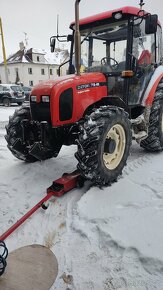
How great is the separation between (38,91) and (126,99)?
1542 mm

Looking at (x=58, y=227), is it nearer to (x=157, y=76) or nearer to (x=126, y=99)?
(x=126, y=99)

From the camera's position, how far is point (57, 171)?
4.24 metres

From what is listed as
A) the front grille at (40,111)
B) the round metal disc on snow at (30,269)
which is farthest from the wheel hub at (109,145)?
the round metal disc on snow at (30,269)

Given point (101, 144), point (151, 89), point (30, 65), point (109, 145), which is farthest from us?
point (30, 65)

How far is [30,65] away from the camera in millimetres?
41125

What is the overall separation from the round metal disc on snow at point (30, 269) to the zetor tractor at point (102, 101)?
1.15m

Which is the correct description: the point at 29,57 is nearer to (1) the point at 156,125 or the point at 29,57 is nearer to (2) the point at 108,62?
(2) the point at 108,62

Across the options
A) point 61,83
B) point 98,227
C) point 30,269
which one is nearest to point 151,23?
point 61,83

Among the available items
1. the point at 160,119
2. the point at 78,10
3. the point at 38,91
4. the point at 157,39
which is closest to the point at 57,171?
the point at 38,91

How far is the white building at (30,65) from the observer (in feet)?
134

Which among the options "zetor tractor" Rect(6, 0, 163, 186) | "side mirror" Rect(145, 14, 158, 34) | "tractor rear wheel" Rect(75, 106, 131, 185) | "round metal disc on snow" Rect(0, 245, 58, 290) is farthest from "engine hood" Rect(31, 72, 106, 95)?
"round metal disc on snow" Rect(0, 245, 58, 290)

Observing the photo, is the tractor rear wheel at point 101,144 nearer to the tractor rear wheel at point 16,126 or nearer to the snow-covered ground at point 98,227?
the snow-covered ground at point 98,227

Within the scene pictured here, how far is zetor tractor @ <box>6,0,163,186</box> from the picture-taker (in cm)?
331

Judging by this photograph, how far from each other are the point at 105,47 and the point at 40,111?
189 cm
